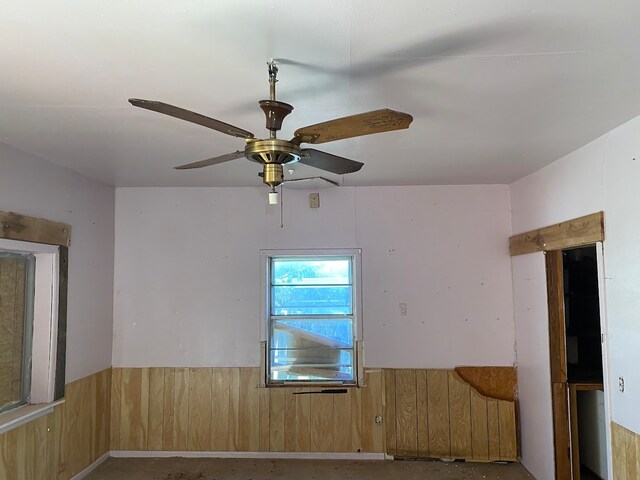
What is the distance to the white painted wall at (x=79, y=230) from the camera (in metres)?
2.89

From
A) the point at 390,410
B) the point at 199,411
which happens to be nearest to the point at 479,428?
the point at 390,410

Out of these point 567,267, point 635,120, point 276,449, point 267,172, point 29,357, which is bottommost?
point 276,449

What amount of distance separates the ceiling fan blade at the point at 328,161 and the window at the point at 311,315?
219 centimetres

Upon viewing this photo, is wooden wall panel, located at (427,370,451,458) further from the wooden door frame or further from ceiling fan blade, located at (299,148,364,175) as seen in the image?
ceiling fan blade, located at (299,148,364,175)

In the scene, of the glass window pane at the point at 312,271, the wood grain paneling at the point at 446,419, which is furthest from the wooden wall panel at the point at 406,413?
the glass window pane at the point at 312,271

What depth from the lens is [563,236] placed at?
9.96ft

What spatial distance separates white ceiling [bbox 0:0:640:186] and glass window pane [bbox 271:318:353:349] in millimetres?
1913

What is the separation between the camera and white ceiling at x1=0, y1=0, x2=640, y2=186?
142cm

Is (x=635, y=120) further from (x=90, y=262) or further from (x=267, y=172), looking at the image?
(x=90, y=262)

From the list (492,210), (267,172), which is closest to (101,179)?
(267,172)

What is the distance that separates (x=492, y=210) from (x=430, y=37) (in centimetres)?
287

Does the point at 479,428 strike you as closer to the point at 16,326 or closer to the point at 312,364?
the point at 312,364

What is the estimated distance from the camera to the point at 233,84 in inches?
75.3

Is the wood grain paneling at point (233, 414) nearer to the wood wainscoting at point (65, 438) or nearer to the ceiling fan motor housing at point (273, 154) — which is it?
the wood wainscoting at point (65, 438)
